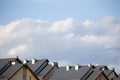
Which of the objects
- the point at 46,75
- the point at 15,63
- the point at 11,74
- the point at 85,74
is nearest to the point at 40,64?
the point at 46,75

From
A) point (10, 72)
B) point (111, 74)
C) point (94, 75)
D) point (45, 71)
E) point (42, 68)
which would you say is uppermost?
point (10, 72)

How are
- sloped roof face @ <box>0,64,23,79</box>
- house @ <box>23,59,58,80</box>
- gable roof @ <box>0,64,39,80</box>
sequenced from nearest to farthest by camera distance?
gable roof @ <box>0,64,39,80</box> < sloped roof face @ <box>0,64,23,79</box> < house @ <box>23,59,58,80</box>

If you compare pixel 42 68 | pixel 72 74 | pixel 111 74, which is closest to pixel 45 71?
pixel 42 68

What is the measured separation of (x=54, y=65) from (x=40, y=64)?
4.68 metres

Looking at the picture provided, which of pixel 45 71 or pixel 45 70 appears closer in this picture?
pixel 45 71

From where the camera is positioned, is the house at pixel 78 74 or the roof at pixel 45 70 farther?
the roof at pixel 45 70

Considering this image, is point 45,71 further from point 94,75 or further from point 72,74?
point 94,75

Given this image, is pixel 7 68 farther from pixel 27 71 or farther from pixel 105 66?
pixel 105 66

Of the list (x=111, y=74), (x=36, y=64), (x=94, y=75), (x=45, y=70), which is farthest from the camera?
(x=111, y=74)

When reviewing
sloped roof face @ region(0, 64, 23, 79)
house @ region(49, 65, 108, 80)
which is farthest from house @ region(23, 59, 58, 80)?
sloped roof face @ region(0, 64, 23, 79)

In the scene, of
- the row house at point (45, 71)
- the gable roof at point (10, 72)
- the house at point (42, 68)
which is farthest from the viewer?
the house at point (42, 68)

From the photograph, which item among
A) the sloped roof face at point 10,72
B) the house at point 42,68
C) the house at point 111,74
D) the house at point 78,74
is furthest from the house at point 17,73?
the house at point 111,74

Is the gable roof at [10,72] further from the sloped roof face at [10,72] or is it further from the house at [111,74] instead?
the house at [111,74]

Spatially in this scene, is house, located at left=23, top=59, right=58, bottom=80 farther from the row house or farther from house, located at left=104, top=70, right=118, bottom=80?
house, located at left=104, top=70, right=118, bottom=80
